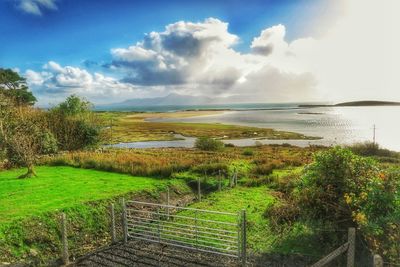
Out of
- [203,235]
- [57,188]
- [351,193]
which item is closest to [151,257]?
[203,235]

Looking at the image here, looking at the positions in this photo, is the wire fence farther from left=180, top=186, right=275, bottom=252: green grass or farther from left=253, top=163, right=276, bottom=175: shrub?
left=253, top=163, right=276, bottom=175: shrub

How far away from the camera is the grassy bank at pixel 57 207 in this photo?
14.2 meters

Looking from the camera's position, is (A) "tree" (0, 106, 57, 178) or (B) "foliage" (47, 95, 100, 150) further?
(B) "foliage" (47, 95, 100, 150)

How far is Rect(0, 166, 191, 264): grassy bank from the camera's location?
46.6ft

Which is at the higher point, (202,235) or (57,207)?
(57,207)

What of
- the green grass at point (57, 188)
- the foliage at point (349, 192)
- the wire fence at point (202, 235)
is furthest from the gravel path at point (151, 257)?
the green grass at point (57, 188)

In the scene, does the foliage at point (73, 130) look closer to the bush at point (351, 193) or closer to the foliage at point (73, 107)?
the foliage at point (73, 107)

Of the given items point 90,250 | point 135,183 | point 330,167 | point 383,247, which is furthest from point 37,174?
point 383,247

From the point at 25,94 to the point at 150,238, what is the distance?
69.9m

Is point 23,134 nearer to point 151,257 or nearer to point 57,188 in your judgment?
point 57,188

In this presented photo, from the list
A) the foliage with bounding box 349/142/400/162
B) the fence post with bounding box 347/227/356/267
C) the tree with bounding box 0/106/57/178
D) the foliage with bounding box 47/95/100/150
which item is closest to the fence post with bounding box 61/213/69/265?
the fence post with bounding box 347/227/356/267

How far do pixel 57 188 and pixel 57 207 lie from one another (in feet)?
16.8

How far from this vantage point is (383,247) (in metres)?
10.8

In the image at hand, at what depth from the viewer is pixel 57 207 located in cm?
1728
